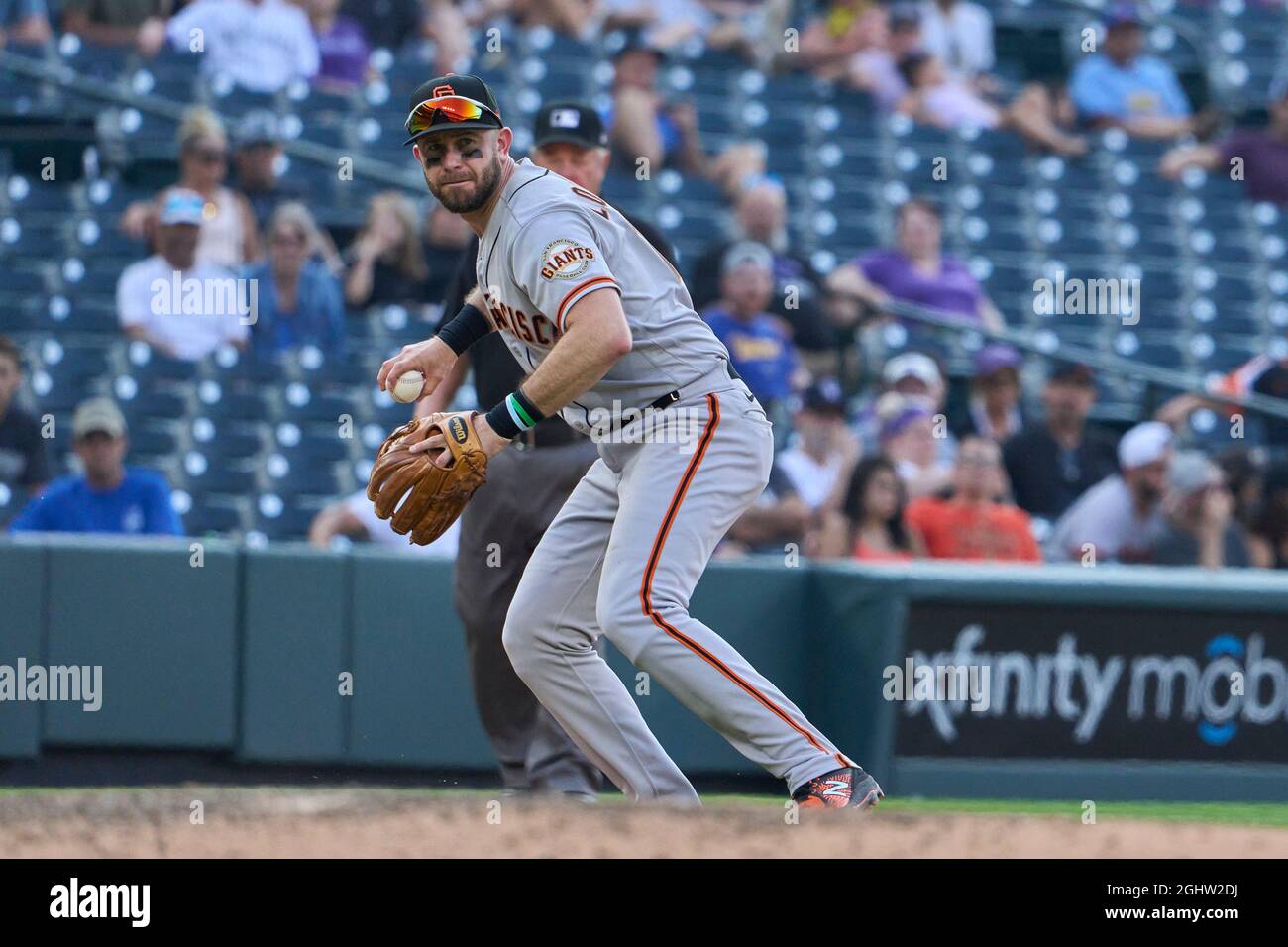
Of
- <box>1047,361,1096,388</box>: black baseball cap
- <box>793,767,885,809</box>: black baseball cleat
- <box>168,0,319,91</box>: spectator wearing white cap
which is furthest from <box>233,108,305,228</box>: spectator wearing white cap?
<box>793,767,885,809</box>: black baseball cleat

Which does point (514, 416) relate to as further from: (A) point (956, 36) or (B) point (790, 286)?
(A) point (956, 36)

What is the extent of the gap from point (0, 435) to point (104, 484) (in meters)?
0.69

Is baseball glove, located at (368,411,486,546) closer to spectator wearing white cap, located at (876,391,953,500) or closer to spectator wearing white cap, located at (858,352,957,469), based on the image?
spectator wearing white cap, located at (876,391,953,500)

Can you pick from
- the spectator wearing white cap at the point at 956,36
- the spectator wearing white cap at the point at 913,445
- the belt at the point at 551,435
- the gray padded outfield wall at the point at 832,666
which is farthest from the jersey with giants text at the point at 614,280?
the spectator wearing white cap at the point at 956,36

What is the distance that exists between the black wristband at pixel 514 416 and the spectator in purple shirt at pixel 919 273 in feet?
18.7

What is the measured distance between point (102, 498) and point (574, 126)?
2823 mm

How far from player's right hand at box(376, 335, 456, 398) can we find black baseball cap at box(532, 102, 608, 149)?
38.7 inches

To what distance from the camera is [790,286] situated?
29.8 feet

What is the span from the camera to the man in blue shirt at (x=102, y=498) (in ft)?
24.0

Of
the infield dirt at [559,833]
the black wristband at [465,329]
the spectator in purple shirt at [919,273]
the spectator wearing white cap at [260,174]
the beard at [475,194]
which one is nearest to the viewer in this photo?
the infield dirt at [559,833]

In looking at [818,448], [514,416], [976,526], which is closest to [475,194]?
[514,416]

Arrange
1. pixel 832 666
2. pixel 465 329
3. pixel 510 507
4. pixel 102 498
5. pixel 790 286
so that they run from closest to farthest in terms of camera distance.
Answer: pixel 465 329 → pixel 510 507 → pixel 832 666 → pixel 102 498 → pixel 790 286

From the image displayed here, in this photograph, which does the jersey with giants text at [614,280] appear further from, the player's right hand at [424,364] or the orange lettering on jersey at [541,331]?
the player's right hand at [424,364]

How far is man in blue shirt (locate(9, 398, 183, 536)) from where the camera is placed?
7.32 metres
